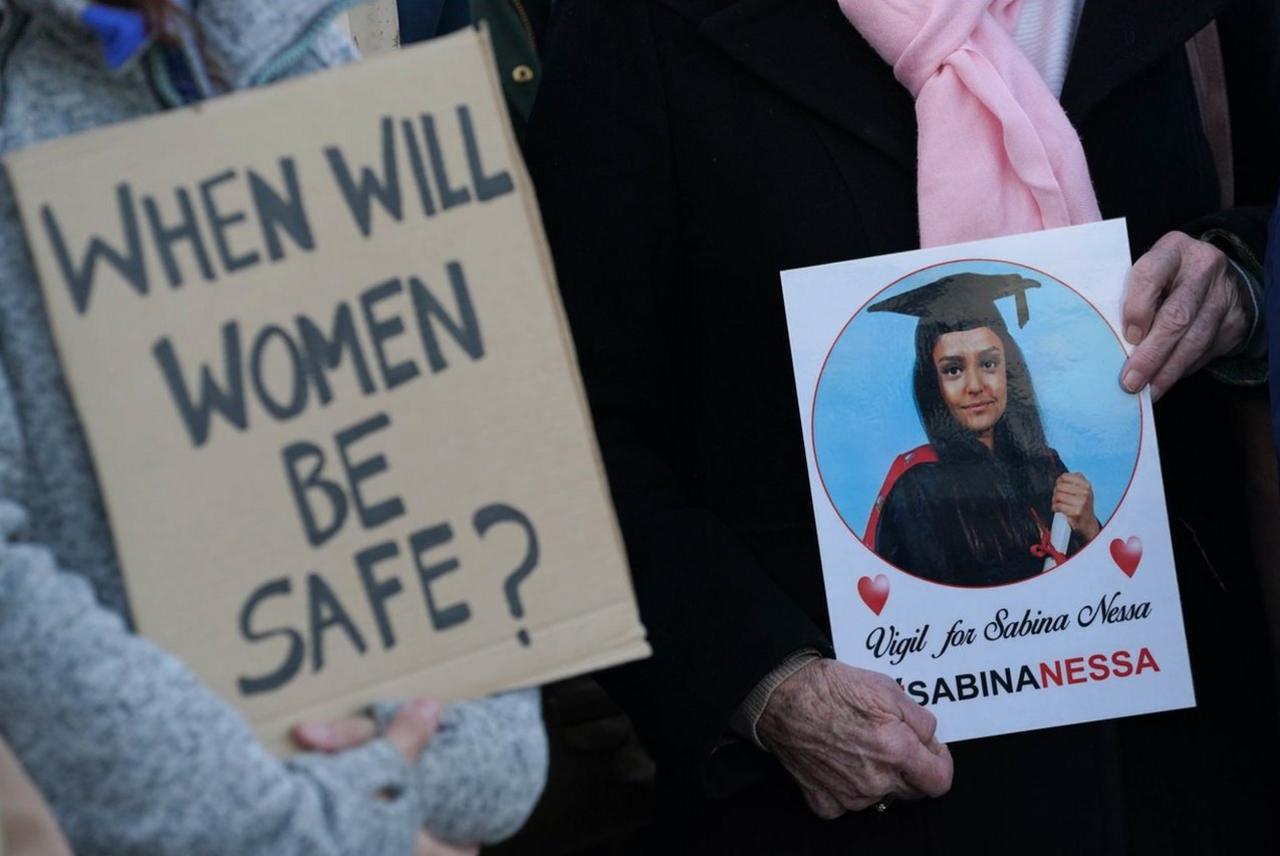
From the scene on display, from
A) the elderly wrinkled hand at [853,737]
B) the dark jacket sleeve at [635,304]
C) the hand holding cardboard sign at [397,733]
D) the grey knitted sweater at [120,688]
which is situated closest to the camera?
the grey knitted sweater at [120,688]

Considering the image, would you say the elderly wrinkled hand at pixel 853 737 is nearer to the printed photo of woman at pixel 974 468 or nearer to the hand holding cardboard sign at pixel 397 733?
the printed photo of woman at pixel 974 468

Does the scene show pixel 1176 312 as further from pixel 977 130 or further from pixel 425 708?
pixel 425 708

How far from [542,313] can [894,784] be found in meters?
0.83

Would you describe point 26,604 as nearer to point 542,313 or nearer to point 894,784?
point 542,313

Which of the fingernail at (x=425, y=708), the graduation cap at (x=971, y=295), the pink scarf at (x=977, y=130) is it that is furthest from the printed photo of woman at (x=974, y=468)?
the fingernail at (x=425, y=708)

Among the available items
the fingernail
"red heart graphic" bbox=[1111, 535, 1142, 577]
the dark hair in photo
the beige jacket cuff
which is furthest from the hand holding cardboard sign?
"red heart graphic" bbox=[1111, 535, 1142, 577]

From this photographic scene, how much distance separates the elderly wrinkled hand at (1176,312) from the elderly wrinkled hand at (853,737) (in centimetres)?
47

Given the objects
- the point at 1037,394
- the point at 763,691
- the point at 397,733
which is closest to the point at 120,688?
the point at 397,733

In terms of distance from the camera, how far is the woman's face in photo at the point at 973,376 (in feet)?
5.97

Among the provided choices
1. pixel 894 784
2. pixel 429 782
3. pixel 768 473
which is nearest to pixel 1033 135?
pixel 768 473

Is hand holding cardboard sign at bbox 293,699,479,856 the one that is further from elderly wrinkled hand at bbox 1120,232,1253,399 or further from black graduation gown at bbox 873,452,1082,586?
elderly wrinkled hand at bbox 1120,232,1253,399

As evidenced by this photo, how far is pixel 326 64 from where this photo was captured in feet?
4.44

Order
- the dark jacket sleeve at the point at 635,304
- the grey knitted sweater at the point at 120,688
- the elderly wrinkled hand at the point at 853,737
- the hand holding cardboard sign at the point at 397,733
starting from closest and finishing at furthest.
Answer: the grey knitted sweater at the point at 120,688 < the hand holding cardboard sign at the point at 397,733 < the elderly wrinkled hand at the point at 853,737 < the dark jacket sleeve at the point at 635,304

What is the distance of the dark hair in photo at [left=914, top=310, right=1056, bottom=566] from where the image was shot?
5.97 feet
